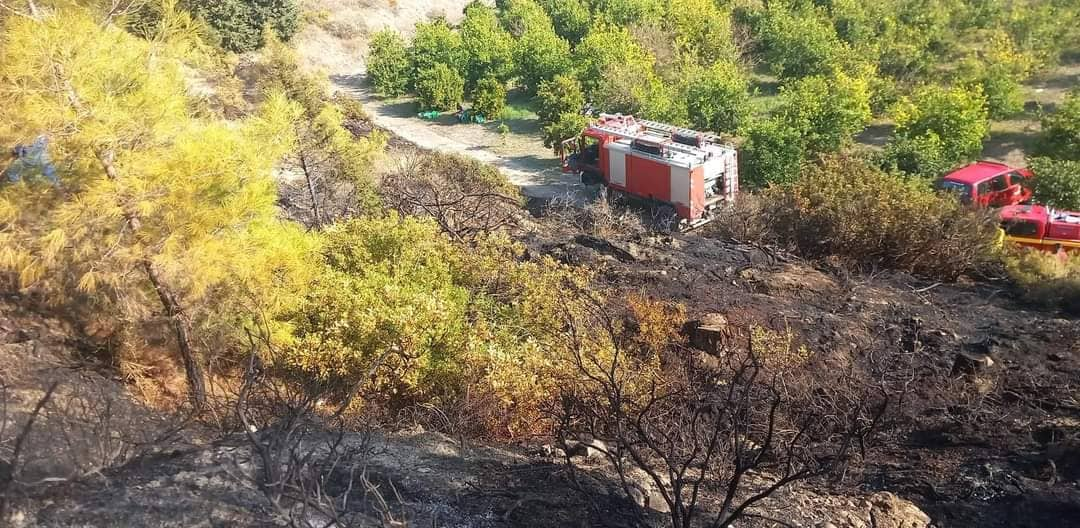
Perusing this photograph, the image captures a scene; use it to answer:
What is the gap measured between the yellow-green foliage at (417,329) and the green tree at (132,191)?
0.78m

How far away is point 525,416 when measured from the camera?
27.9 feet

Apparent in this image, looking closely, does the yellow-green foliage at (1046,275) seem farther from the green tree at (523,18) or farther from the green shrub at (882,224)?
the green tree at (523,18)

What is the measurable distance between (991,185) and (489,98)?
1529cm

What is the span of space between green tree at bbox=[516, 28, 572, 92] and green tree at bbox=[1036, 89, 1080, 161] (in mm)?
13756

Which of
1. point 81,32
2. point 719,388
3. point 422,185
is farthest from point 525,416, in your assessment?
point 422,185

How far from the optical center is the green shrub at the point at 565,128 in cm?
2139

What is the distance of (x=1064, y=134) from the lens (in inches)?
684

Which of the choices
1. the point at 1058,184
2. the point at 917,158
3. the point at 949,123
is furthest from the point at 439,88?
the point at 1058,184

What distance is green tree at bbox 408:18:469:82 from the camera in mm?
27469

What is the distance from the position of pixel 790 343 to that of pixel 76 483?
27.6 feet

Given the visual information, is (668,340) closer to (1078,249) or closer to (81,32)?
(81,32)

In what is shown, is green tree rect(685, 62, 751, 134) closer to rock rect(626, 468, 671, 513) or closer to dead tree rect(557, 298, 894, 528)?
dead tree rect(557, 298, 894, 528)

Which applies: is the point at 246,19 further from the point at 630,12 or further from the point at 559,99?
the point at 630,12

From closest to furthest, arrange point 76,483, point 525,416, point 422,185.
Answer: point 76,483 → point 525,416 → point 422,185
